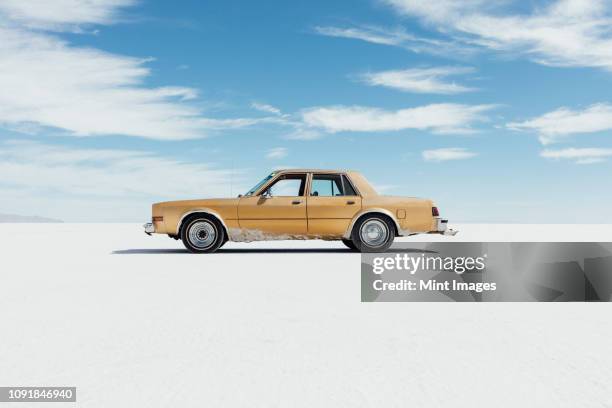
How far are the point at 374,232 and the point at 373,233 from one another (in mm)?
28

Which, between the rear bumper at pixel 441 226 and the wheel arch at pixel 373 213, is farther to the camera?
the rear bumper at pixel 441 226

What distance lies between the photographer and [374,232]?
14758 millimetres

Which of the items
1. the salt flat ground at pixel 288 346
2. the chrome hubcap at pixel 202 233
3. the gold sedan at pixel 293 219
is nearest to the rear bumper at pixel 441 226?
the gold sedan at pixel 293 219

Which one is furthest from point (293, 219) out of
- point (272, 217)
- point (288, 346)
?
point (288, 346)

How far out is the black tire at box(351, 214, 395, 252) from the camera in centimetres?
1469

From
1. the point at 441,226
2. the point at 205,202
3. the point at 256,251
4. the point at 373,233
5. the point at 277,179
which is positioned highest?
the point at 277,179

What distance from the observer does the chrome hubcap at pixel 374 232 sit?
1470cm

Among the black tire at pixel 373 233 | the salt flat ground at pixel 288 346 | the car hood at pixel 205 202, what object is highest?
the car hood at pixel 205 202

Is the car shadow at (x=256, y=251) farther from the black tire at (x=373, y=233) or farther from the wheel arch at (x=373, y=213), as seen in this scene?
the wheel arch at (x=373, y=213)

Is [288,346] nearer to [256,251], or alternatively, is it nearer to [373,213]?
[373,213]

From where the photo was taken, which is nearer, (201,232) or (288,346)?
(288,346)

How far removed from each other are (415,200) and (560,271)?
257 inches

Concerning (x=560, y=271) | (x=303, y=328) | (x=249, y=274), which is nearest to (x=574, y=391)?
(x=303, y=328)

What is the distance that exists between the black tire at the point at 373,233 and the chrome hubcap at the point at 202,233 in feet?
9.18
